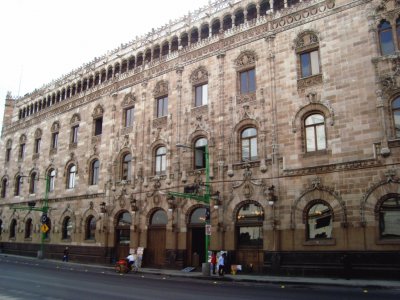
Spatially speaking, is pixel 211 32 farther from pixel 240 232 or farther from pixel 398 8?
pixel 240 232

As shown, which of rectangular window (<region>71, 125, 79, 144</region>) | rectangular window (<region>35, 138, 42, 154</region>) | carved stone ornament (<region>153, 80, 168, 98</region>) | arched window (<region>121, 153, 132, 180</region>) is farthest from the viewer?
rectangular window (<region>35, 138, 42, 154</region>)

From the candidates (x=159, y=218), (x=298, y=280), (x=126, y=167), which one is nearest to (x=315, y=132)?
(x=298, y=280)

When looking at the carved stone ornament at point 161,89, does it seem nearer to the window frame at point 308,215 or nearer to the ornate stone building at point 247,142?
the ornate stone building at point 247,142

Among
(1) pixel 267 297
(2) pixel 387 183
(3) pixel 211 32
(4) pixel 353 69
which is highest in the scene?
(3) pixel 211 32

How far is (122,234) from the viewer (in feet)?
112

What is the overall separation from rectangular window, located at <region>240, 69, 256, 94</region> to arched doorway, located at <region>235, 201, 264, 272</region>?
7.90 m

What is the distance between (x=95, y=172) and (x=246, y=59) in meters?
18.3

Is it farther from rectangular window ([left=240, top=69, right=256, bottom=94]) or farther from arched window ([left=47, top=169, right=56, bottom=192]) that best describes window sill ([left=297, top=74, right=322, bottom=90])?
arched window ([left=47, top=169, right=56, bottom=192])

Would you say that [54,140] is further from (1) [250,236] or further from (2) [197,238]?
(1) [250,236]

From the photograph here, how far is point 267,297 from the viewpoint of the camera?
1510 centimetres

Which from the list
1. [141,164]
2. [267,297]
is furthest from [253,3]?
[267,297]

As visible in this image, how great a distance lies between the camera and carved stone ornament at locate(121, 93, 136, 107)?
36.2m

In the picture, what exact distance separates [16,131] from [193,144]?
100 feet

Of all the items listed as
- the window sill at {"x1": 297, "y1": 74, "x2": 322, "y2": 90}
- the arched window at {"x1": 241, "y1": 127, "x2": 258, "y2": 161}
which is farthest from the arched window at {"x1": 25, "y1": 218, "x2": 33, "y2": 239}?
the window sill at {"x1": 297, "y1": 74, "x2": 322, "y2": 90}
